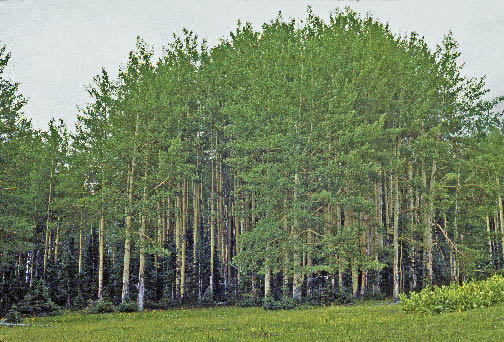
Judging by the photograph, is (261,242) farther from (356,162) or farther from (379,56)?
(379,56)

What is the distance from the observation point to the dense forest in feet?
80.4

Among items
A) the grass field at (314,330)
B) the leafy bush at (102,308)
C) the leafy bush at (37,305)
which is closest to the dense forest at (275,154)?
the leafy bush at (37,305)

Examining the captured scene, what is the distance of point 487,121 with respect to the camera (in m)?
30.6

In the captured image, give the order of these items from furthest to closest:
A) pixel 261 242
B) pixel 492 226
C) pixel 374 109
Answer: pixel 492 226 → pixel 374 109 → pixel 261 242

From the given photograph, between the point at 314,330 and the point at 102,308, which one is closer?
the point at 314,330

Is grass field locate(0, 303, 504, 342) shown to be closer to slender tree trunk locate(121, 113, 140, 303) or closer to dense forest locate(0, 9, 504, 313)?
slender tree trunk locate(121, 113, 140, 303)

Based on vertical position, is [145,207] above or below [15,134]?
below

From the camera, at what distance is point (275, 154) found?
83.8ft

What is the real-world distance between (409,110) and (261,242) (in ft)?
43.4

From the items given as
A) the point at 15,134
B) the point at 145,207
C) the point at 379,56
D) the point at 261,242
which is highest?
the point at 379,56

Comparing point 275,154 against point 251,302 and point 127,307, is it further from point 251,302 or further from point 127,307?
point 127,307

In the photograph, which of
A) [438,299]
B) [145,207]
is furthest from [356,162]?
[145,207]

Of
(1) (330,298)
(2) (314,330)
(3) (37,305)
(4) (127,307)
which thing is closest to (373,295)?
(1) (330,298)

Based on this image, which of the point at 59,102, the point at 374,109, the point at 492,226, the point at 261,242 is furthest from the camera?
the point at 492,226
